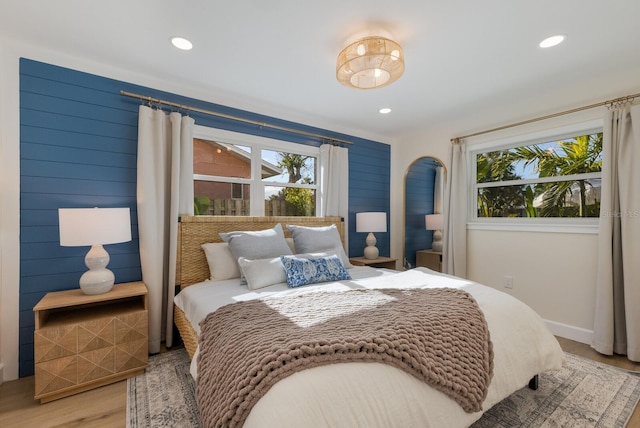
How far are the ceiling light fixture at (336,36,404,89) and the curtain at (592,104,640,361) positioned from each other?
2.00 m

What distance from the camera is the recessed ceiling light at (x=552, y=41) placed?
6.48 feet

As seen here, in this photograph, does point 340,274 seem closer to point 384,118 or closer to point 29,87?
point 384,118

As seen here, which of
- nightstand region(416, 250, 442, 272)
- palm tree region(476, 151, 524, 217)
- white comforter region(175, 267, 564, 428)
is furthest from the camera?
nightstand region(416, 250, 442, 272)

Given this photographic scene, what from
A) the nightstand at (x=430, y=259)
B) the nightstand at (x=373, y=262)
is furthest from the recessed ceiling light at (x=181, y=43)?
the nightstand at (x=430, y=259)

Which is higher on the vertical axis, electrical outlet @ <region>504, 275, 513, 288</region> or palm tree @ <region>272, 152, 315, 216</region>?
palm tree @ <region>272, 152, 315, 216</region>

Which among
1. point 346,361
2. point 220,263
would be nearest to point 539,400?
point 346,361

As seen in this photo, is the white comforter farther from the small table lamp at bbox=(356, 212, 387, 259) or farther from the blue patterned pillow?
the small table lamp at bbox=(356, 212, 387, 259)

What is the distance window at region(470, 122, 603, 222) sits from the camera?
2822 mm

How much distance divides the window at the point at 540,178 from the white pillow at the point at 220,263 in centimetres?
292

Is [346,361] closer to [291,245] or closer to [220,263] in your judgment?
[220,263]

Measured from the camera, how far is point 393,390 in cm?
108

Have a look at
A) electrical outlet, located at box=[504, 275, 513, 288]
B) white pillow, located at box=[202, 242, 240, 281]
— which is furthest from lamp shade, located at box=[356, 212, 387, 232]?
white pillow, located at box=[202, 242, 240, 281]

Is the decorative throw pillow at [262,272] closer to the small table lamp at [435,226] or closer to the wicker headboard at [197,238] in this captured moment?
the wicker headboard at [197,238]

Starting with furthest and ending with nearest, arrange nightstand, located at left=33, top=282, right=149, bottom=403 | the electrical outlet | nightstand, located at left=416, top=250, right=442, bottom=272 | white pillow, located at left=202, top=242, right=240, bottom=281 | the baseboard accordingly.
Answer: nightstand, located at left=416, top=250, right=442, bottom=272
the electrical outlet
the baseboard
white pillow, located at left=202, top=242, right=240, bottom=281
nightstand, located at left=33, top=282, right=149, bottom=403
